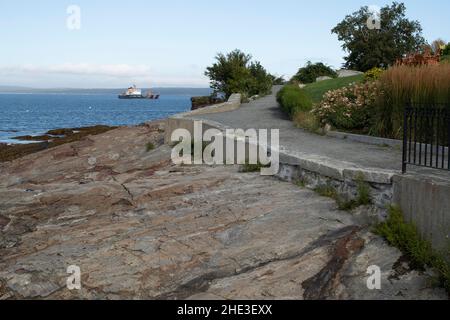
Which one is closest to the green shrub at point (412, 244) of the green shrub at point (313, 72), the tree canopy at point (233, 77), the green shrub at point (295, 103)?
the green shrub at point (295, 103)

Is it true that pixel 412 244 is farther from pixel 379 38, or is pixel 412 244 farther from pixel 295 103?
pixel 379 38

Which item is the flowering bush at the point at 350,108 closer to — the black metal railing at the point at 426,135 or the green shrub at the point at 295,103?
the green shrub at the point at 295,103

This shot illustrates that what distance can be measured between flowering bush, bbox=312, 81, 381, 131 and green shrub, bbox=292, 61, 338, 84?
30.3m

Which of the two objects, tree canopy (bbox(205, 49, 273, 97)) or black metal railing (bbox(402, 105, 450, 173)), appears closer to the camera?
black metal railing (bbox(402, 105, 450, 173))

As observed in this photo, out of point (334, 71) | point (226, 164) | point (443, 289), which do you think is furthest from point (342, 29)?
point (443, 289)

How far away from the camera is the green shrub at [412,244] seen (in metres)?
6.15

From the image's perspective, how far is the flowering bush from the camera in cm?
1344

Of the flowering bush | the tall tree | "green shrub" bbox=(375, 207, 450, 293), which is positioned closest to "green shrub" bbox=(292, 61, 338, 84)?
the tall tree

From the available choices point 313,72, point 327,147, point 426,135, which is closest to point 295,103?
point 327,147

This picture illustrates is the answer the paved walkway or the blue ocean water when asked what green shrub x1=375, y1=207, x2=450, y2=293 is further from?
the blue ocean water

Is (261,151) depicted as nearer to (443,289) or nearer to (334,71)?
(443,289)

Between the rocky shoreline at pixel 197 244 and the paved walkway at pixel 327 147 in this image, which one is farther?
the paved walkway at pixel 327 147

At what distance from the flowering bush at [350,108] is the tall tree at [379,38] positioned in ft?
98.1

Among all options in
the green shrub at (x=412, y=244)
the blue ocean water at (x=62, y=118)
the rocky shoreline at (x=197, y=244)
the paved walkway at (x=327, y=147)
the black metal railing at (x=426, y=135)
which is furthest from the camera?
the blue ocean water at (x=62, y=118)
